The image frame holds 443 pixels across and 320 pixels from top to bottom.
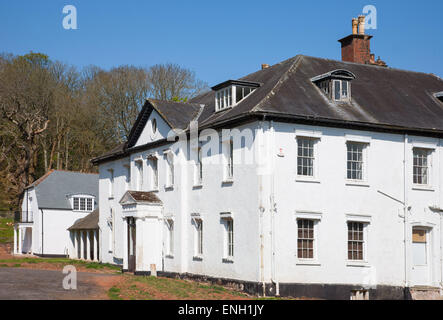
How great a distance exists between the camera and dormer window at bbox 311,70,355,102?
2777 cm

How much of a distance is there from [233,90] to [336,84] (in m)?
4.43

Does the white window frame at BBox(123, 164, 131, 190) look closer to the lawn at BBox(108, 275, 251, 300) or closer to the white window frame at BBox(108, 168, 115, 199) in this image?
the white window frame at BBox(108, 168, 115, 199)

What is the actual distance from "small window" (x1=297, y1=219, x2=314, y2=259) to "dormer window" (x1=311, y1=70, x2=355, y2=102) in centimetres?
565

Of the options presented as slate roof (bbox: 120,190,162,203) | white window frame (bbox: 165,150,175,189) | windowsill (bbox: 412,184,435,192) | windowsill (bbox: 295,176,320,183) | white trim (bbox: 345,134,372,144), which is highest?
white trim (bbox: 345,134,372,144)

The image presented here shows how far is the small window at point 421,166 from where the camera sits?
28.3 metres

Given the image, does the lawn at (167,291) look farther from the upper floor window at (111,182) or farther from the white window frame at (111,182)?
the upper floor window at (111,182)

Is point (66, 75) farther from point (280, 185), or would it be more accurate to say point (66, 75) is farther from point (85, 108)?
point (280, 185)

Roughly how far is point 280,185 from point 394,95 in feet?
28.1

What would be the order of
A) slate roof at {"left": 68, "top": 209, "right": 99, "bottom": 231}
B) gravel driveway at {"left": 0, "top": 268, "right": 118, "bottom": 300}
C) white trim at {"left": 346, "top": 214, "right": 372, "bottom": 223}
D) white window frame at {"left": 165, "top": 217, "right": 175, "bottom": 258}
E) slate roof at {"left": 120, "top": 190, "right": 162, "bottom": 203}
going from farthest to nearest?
slate roof at {"left": 68, "top": 209, "right": 99, "bottom": 231}, slate roof at {"left": 120, "top": 190, "right": 162, "bottom": 203}, white window frame at {"left": 165, "top": 217, "right": 175, "bottom": 258}, white trim at {"left": 346, "top": 214, "right": 372, "bottom": 223}, gravel driveway at {"left": 0, "top": 268, "right": 118, "bottom": 300}

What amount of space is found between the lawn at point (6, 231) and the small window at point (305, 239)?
41.3m

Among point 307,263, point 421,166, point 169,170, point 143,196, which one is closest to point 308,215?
point 307,263

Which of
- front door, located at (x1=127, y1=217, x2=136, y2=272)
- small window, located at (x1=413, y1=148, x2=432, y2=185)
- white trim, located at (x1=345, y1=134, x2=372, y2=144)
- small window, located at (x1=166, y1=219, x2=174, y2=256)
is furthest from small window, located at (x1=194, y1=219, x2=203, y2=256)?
small window, located at (x1=413, y1=148, x2=432, y2=185)
